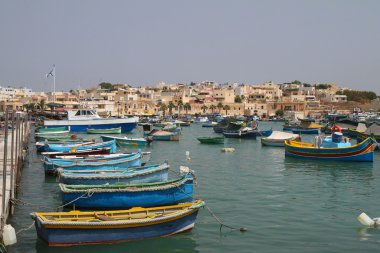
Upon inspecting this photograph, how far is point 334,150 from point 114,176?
18.9 m

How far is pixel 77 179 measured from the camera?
18.6 m

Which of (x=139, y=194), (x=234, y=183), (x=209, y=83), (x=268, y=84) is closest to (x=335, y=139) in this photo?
(x=234, y=183)

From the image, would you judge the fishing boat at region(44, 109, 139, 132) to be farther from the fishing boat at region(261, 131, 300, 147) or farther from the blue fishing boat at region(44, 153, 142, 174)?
the blue fishing boat at region(44, 153, 142, 174)

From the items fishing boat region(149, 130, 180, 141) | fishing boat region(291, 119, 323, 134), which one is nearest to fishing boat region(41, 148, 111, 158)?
fishing boat region(149, 130, 180, 141)

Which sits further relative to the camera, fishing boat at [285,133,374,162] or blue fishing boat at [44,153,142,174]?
fishing boat at [285,133,374,162]

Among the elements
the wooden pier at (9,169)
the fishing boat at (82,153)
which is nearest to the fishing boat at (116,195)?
the wooden pier at (9,169)

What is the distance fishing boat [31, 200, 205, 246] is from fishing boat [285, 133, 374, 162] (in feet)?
68.5

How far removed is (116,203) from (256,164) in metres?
17.4

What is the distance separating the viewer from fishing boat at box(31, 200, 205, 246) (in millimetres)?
12773

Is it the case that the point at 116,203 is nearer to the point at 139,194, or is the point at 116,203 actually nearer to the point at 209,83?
the point at 139,194

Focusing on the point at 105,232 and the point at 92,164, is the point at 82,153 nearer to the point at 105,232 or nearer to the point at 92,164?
the point at 92,164

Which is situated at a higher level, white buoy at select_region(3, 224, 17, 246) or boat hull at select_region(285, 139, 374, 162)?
boat hull at select_region(285, 139, 374, 162)

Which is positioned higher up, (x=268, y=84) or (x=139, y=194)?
(x=268, y=84)

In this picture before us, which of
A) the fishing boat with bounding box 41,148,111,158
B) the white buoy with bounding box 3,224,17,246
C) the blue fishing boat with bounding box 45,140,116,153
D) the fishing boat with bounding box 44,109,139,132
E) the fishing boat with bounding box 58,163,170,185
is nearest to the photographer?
the white buoy with bounding box 3,224,17,246
